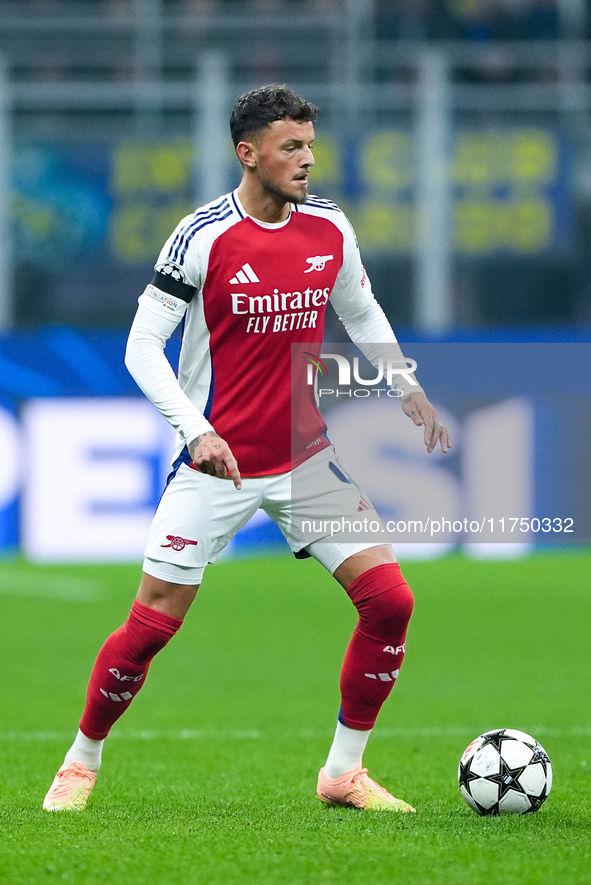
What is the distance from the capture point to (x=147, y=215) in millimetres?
13133

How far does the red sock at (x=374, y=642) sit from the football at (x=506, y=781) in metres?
0.35

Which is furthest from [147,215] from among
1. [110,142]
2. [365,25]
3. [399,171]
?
[365,25]

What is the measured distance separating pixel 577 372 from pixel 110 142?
16.5 ft

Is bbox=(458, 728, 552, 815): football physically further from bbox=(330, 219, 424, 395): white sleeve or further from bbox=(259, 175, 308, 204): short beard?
bbox=(259, 175, 308, 204): short beard

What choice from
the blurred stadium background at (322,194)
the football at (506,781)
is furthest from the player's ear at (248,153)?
the blurred stadium background at (322,194)

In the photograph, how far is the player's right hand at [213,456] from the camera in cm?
376

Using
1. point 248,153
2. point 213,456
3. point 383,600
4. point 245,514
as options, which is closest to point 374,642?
point 383,600

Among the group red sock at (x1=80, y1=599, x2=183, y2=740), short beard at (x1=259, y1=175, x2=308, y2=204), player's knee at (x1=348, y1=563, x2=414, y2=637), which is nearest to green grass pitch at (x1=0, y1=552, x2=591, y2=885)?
red sock at (x1=80, y1=599, x2=183, y2=740)

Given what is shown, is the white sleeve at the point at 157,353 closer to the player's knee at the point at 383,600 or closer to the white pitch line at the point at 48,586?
the player's knee at the point at 383,600

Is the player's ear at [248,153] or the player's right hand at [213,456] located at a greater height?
the player's ear at [248,153]

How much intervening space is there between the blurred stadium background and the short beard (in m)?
7.11

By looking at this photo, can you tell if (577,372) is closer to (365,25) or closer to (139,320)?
(365,25)

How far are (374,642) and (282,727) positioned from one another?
1.98 m

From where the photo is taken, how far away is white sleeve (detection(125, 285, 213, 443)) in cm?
392
